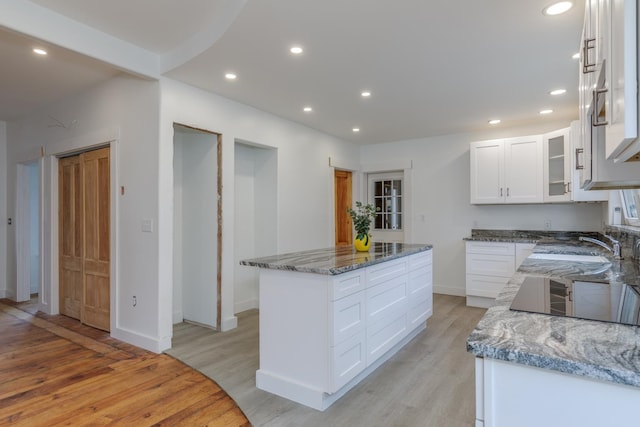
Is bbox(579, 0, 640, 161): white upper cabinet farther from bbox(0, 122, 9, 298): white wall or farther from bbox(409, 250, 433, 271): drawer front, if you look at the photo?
bbox(0, 122, 9, 298): white wall

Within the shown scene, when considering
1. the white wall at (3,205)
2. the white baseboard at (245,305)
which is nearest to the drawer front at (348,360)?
the white baseboard at (245,305)

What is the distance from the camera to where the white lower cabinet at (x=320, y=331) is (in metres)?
2.30

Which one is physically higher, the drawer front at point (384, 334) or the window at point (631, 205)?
the window at point (631, 205)

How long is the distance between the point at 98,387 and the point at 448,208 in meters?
4.97

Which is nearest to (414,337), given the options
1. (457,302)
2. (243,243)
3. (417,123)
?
(457,302)

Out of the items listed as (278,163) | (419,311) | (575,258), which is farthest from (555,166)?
(278,163)

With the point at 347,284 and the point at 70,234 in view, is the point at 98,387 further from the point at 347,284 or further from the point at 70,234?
the point at 70,234

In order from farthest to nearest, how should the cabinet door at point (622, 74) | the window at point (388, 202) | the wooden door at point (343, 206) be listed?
the window at point (388, 202) < the wooden door at point (343, 206) < the cabinet door at point (622, 74)

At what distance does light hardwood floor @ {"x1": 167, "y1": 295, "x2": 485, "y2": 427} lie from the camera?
2223 mm

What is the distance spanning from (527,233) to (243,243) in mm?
3953

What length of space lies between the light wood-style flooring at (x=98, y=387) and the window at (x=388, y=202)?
4.25m

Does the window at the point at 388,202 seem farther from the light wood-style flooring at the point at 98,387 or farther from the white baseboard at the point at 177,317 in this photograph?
the light wood-style flooring at the point at 98,387

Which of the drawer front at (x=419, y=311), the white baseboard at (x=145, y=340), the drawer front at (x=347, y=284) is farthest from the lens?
the drawer front at (x=419, y=311)

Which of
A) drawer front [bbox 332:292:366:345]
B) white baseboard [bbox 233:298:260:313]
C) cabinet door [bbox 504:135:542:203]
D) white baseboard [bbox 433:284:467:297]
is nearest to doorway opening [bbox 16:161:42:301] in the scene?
white baseboard [bbox 233:298:260:313]
